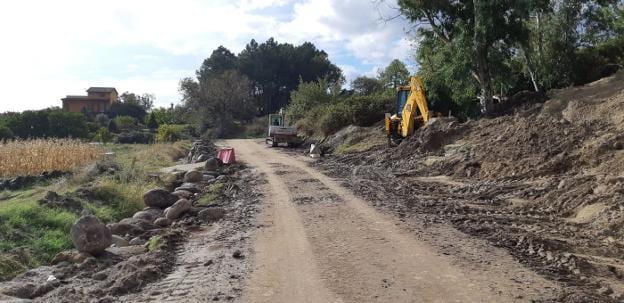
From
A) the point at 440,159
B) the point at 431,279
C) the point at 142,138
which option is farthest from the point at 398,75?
the point at 431,279

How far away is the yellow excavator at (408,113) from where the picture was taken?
22.9m

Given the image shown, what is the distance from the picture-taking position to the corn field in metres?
22.0

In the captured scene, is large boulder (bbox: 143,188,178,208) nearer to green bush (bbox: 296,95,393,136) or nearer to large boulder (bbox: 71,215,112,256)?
large boulder (bbox: 71,215,112,256)

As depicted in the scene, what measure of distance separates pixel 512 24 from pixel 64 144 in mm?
21501

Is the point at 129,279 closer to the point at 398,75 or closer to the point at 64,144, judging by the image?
the point at 64,144

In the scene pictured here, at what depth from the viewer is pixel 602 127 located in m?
14.7

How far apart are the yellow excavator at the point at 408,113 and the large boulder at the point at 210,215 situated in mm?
12923

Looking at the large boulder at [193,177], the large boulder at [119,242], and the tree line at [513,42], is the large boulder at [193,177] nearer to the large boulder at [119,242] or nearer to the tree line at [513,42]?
the large boulder at [119,242]

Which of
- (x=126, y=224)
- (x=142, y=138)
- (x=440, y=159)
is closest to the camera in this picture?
(x=126, y=224)

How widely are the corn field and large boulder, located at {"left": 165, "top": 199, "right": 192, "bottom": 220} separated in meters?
11.9

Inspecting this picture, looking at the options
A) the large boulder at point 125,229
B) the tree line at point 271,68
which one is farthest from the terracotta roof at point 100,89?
the large boulder at point 125,229

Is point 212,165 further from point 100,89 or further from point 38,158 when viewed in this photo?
point 100,89

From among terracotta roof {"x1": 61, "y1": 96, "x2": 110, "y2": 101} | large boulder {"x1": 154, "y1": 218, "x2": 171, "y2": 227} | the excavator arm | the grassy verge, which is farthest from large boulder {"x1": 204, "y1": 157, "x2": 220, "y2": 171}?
terracotta roof {"x1": 61, "y1": 96, "x2": 110, "y2": 101}

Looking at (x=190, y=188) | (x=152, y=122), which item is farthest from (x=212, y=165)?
(x=152, y=122)
